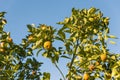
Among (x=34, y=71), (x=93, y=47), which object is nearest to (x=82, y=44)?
(x=93, y=47)

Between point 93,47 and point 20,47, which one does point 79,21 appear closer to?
point 93,47

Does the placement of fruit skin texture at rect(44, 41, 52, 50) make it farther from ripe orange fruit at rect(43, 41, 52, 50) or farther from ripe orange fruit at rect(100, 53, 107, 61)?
ripe orange fruit at rect(100, 53, 107, 61)

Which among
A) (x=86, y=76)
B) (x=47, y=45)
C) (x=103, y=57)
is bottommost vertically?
(x=86, y=76)

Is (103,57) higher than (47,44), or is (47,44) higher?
(47,44)

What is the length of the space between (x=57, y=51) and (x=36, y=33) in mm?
596

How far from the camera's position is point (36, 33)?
6.68 metres

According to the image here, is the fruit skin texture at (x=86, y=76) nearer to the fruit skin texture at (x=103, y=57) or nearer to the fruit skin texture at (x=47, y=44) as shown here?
the fruit skin texture at (x=103, y=57)

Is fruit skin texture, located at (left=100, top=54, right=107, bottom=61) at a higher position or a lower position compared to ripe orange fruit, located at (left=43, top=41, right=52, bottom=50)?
lower

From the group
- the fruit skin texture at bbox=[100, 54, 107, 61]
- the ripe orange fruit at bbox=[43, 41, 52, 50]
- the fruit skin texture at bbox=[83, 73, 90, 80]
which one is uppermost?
the ripe orange fruit at bbox=[43, 41, 52, 50]

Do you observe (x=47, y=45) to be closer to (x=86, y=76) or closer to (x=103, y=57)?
(x=86, y=76)

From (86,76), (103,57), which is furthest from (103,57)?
(86,76)

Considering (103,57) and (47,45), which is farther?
(103,57)

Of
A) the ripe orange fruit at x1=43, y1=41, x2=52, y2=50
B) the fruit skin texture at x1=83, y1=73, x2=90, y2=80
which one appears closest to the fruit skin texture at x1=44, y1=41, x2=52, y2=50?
the ripe orange fruit at x1=43, y1=41, x2=52, y2=50

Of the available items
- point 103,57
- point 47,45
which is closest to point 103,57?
point 103,57
